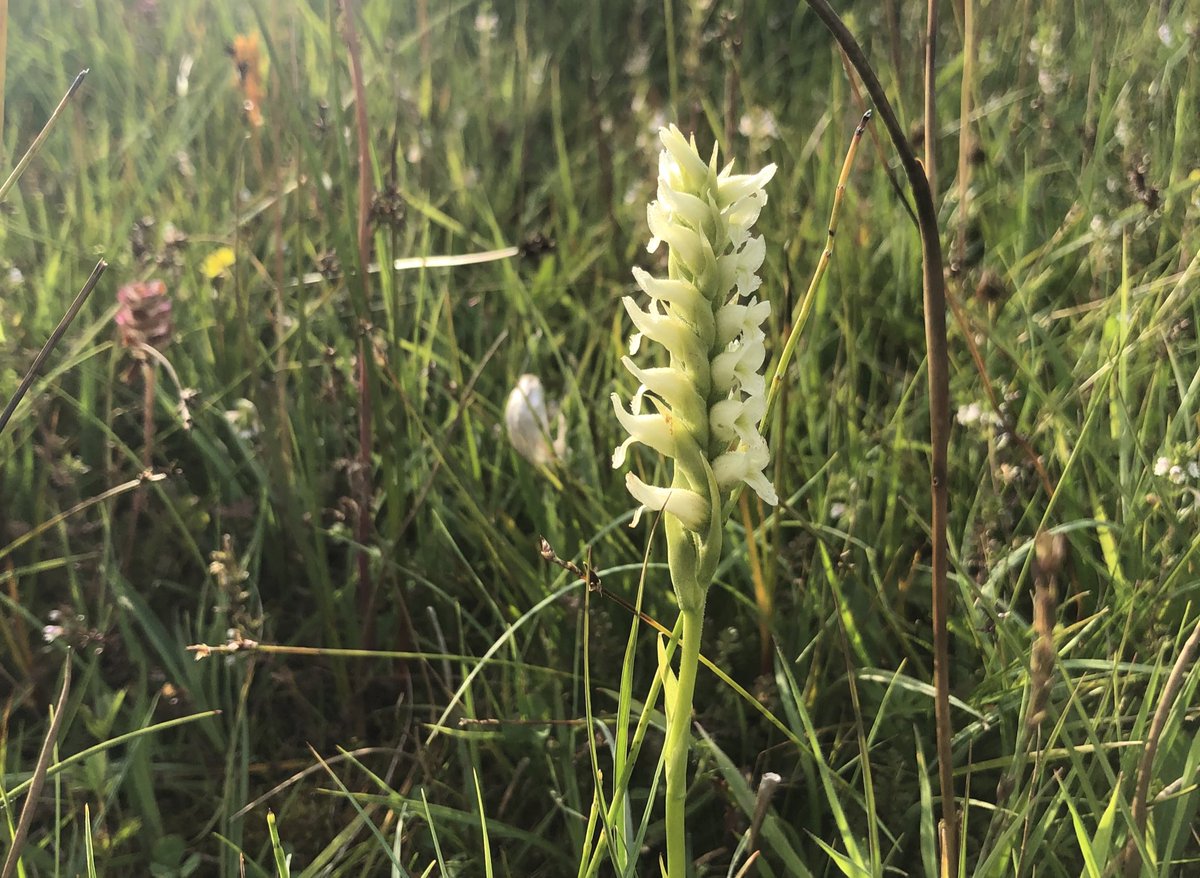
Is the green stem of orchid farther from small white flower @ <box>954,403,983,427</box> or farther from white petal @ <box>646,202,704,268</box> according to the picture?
small white flower @ <box>954,403,983,427</box>

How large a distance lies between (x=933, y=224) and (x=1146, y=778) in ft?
1.61

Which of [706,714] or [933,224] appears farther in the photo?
[706,714]

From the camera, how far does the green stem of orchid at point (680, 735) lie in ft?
2.17

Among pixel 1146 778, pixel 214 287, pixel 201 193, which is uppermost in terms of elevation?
pixel 201 193

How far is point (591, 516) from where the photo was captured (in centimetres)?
137

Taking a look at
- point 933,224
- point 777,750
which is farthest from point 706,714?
point 933,224

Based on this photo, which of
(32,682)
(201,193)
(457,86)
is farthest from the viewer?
(457,86)

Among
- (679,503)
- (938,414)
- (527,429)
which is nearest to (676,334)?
(679,503)

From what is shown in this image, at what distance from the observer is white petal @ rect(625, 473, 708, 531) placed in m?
0.64

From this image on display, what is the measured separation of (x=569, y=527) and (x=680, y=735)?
729 mm

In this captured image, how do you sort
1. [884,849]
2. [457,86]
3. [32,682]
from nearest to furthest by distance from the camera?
[884,849] < [32,682] < [457,86]

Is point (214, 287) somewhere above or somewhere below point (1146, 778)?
above

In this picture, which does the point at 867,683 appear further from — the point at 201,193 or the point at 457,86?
the point at 457,86

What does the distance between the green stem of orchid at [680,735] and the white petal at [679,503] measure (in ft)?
0.23
